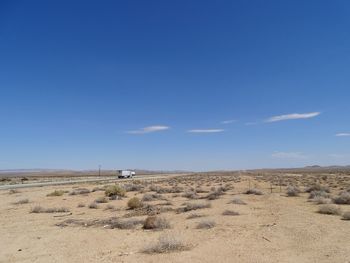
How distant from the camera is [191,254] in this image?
10.7 meters

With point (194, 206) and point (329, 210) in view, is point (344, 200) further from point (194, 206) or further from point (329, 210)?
point (194, 206)

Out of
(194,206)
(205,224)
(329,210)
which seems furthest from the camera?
(194,206)

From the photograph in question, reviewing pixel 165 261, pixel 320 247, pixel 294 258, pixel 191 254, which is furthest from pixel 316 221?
pixel 165 261

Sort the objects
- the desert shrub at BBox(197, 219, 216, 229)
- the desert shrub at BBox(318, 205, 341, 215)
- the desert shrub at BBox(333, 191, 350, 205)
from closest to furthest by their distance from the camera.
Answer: the desert shrub at BBox(197, 219, 216, 229) → the desert shrub at BBox(318, 205, 341, 215) → the desert shrub at BBox(333, 191, 350, 205)

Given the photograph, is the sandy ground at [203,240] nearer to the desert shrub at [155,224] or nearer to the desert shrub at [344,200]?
the desert shrub at [155,224]

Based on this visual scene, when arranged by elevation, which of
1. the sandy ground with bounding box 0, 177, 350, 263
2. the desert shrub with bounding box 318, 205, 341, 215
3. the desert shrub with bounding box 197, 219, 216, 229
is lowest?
the sandy ground with bounding box 0, 177, 350, 263

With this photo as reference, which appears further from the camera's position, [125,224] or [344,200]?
[344,200]

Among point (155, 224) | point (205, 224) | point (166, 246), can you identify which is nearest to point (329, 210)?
point (205, 224)

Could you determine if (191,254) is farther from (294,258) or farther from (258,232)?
(258,232)

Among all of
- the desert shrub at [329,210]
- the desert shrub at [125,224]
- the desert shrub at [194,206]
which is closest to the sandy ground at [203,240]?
the desert shrub at [125,224]

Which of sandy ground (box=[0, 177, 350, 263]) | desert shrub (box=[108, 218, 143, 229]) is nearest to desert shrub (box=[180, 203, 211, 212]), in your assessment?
sandy ground (box=[0, 177, 350, 263])

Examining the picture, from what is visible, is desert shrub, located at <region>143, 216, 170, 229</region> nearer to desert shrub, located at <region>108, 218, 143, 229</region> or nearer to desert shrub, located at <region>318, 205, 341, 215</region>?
desert shrub, located at <region>108, 218, 143, 229</region>

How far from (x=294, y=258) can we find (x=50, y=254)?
7291mm

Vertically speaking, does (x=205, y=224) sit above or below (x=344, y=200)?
below
